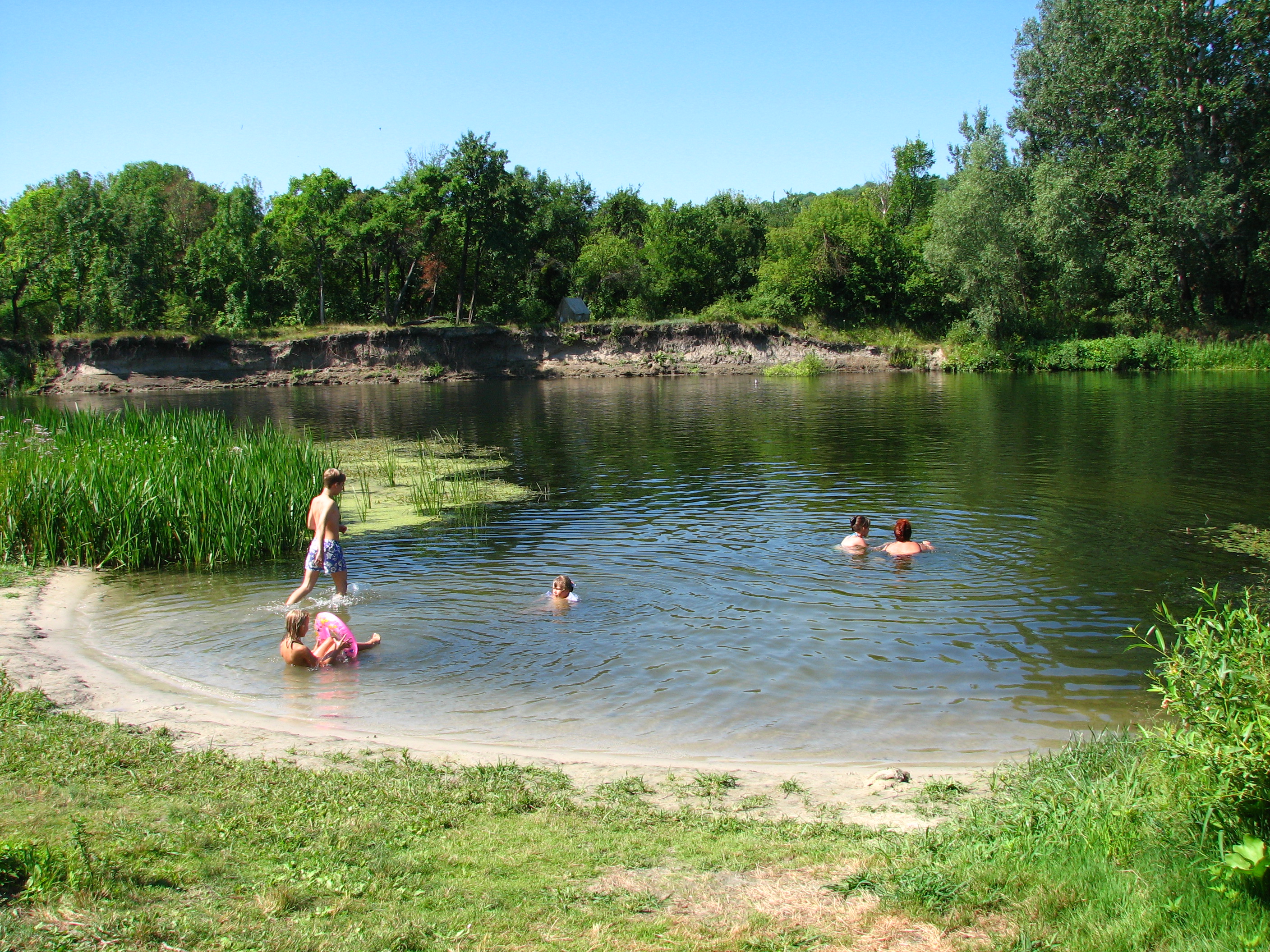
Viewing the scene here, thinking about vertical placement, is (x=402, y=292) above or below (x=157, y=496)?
above

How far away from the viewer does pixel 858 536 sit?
52.1 feet

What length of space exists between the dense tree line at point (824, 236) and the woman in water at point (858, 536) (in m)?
50.7

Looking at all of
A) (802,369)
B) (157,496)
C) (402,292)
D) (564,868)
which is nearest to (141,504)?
(157,496)

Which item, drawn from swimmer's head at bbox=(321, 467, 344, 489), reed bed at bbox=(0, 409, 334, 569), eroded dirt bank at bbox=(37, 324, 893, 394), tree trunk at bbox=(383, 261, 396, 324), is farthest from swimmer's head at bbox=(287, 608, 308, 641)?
tree trunk at bbox=(383, 261, 396, 324)

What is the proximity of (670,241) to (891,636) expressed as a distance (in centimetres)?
7017

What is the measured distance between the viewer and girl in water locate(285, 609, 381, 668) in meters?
11.0

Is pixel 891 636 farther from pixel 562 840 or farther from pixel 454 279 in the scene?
pixel 454 279

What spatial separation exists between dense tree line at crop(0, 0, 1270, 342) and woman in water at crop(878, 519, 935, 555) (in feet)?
166

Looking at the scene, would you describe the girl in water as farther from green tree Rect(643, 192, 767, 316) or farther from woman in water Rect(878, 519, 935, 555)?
green tree Rect(643, 192, 767, 316)

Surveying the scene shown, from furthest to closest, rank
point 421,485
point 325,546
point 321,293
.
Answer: point 321,293 → point 421,485 → point 325,546

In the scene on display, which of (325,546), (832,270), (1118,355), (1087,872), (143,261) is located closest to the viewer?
(1087,872)

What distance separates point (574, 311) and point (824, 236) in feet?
71.3

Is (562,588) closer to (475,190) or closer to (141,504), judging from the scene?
(141,504)

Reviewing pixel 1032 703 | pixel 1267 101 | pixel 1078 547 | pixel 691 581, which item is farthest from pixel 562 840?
pixel 1267 101
